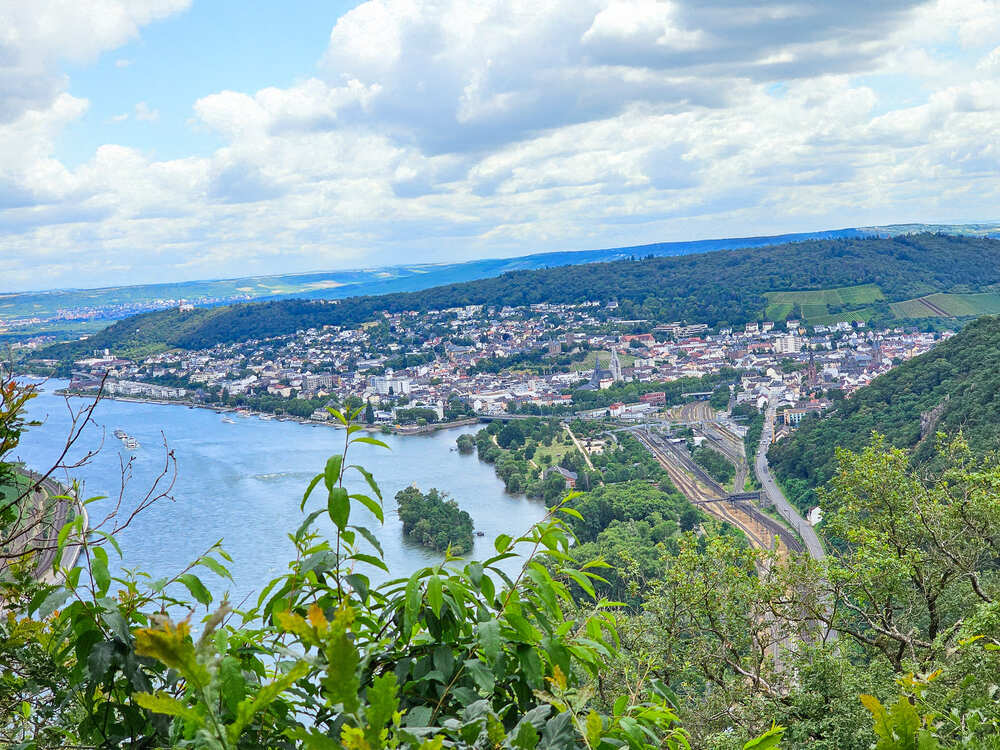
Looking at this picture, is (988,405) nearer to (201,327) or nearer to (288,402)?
(288,402)

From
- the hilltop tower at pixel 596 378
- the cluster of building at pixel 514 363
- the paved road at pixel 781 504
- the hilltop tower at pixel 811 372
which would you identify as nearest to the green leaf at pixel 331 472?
the paved road at pixel 781 504

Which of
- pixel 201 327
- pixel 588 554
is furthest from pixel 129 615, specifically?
pixel 201 327

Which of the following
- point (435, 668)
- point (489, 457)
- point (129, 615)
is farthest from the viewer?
point (489, 457)

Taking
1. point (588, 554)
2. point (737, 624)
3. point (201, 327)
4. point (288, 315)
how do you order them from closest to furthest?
1. point (737, 624)
2. point (588, 554)
3. point (201, 327)
4. point (288, 315)

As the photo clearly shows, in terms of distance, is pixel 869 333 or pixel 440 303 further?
pixel 440 303

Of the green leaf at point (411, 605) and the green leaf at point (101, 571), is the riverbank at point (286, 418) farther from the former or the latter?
the green leaf at point (411, 605)

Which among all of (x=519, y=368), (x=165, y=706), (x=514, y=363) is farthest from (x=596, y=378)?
(x=165, y=706)

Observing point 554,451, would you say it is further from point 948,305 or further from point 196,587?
point 948,305
